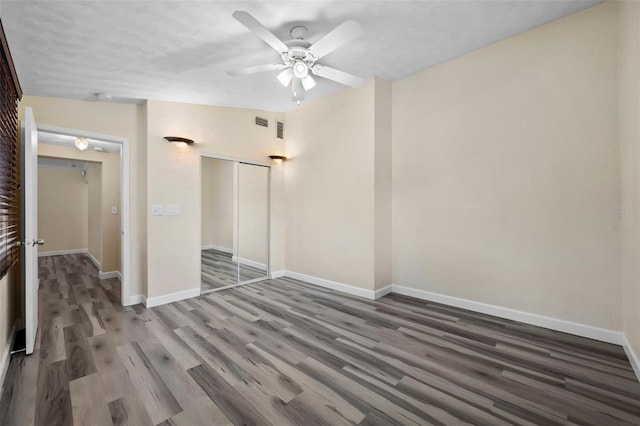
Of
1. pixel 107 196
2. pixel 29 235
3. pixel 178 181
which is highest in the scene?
pixel 178 181

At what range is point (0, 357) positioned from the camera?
1961 millimetres

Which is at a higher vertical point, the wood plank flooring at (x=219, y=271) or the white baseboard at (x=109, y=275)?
the wood plank flooring at (x=219, y=271)

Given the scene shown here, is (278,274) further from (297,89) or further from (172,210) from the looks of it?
(297,89)

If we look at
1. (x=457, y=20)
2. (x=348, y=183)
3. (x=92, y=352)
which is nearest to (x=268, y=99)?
(x=348, y=183)

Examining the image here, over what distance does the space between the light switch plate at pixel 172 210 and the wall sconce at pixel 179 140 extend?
81cm

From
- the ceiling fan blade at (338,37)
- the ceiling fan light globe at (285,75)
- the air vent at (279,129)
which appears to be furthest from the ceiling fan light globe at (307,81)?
the air vent at (279,129)

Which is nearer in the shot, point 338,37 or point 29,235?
point 338,37

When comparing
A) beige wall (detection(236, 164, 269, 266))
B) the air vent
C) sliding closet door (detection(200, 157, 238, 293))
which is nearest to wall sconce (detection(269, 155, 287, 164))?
beige wall (detection(236, 164, 269, 266))

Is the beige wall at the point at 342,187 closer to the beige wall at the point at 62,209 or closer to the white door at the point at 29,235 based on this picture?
the white door at the point at 29,235

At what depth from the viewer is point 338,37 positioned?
1.96 meters

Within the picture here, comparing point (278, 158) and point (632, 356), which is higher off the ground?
point (278, 158)

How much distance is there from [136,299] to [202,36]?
324 cm

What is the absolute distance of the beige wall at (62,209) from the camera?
22.4 feet

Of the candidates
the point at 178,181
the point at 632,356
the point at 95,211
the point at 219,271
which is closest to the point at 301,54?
the point at 178,181
